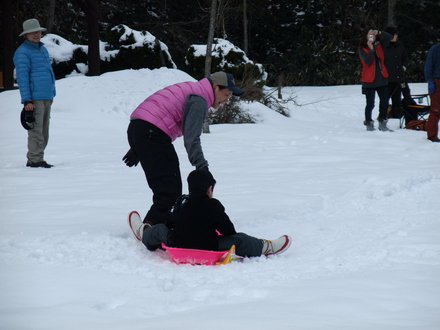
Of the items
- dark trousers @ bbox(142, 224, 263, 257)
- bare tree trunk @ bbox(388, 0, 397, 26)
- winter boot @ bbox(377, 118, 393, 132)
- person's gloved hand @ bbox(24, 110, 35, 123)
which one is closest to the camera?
dark trousers @ bbox(142, 224, 263, 257)

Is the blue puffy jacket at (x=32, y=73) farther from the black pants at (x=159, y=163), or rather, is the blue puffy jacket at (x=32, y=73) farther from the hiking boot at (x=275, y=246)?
the hiking boot at (x=275, y=246)

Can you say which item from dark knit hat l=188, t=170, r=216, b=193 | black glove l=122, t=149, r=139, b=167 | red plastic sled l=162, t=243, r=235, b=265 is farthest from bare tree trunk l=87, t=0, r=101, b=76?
red plastic sled l=162, t=243, r=235, b=265

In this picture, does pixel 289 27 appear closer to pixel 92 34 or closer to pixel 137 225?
pixel 92 34

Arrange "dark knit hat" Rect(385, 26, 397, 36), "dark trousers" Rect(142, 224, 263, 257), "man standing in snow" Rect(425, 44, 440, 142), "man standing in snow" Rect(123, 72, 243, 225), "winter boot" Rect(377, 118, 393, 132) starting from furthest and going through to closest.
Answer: "dark knit hat" Rect(385, 26, 397, 36) → "winter boot" Rect(377, 118, 393, 132) → "man standing in snow" Rect(425, 44, 440, 142) → "man standing in snow" Rect(123, 72, 243, 225) → "dark trousers" Rect(142, 224, 263, 257)

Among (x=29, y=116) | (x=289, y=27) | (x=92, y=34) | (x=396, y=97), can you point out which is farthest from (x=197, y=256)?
(x=289, y=27)

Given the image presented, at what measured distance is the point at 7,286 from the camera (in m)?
3.53

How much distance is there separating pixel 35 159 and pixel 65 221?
2.89 meters

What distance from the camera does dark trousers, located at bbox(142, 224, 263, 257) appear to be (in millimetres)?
4297

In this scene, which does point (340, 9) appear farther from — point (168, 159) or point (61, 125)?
point (168, 159)

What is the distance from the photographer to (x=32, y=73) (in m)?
7.68

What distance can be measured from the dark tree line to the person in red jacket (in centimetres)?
1160

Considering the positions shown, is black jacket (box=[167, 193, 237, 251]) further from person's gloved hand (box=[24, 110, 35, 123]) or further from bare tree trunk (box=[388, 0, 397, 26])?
bare tree trunk (box=[388, 0, 397, 26])

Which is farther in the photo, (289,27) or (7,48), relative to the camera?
(289,27)

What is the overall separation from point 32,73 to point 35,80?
9 centimetres
